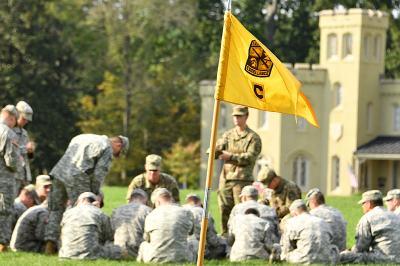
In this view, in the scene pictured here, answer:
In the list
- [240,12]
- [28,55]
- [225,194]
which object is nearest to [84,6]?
[240,12]

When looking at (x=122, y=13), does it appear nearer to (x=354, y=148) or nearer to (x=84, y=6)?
(x=84, y=6)

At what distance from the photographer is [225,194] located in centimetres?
2281

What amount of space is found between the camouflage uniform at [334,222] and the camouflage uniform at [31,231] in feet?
12.2

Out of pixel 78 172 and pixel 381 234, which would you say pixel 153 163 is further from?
pixel 381 234

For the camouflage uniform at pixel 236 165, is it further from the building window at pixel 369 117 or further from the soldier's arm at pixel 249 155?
the building window at pixel 369 117

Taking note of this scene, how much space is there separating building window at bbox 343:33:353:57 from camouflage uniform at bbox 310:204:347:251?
2033 inches

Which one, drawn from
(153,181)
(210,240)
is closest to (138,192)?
(210,240)

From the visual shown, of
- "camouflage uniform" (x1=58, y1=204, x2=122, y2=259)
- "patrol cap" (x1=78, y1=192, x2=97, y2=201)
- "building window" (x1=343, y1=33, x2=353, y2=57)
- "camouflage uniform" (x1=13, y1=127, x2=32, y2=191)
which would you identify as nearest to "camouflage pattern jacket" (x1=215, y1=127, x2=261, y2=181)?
"camouflage uniform" (x1=13, y1=127, x2=32, y2=191)

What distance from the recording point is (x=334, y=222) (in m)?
20.7

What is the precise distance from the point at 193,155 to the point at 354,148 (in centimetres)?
796

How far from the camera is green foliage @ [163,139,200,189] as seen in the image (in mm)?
72438

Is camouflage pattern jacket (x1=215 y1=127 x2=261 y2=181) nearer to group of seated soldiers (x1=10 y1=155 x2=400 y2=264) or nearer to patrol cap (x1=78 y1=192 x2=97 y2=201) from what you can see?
group of seated soldiers (x1=10 y1=155 x2=400 y2=264)

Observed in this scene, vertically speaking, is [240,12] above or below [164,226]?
above

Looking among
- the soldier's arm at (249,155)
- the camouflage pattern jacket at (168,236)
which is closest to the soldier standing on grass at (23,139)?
the camouflage pattern jacket at (168,236)
